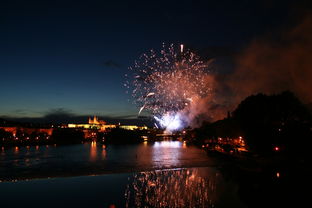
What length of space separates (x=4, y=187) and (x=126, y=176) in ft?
31.7

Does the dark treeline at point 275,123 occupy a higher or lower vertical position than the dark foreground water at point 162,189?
higher

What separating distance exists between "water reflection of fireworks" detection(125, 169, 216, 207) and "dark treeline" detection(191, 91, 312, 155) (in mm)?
11135

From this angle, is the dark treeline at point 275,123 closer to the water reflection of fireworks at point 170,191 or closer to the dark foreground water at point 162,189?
the dark foreground water at point 162,189

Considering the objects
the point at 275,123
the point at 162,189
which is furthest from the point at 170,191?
the point at 275,123

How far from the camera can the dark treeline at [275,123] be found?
105 ft

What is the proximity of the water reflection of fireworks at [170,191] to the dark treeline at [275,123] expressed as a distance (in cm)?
1113

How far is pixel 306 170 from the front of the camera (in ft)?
81.5

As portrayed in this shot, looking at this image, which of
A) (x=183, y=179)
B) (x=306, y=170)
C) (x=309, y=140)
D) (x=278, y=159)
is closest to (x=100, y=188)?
(x=183, y=179)

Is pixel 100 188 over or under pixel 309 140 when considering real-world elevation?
under

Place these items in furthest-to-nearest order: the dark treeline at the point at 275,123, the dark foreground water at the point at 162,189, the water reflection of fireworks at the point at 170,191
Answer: the dark treeline at the point at 275,123
the dark foreground water at the point at 162,189
the water reflection of fireworks at the point at 170,191

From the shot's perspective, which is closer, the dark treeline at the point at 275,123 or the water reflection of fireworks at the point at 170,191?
the water reflection of fireworks at the point at 170,191

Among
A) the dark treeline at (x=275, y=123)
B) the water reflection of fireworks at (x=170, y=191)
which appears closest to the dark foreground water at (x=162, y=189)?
the water reflection of fireworks at (x=170, y=191)

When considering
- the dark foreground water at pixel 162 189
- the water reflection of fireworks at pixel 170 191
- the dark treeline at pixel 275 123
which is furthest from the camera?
the dark treeline at pixel 275 123

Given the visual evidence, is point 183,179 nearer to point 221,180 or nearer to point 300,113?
point 221,180
